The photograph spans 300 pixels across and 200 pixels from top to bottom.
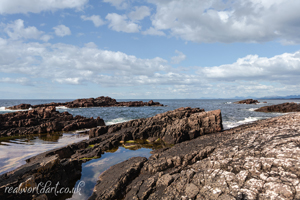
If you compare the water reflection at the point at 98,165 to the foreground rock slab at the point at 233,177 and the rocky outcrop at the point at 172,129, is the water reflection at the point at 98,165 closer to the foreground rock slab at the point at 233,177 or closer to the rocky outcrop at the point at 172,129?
the foreground rock slab at the point at 233,177

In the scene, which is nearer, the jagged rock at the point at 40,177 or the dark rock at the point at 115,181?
the jagged rock at the point at 40,177

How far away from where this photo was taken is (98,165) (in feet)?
37.7

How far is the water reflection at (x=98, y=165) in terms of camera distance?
8452 millimetres

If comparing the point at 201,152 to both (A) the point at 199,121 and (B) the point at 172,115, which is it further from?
(B) the point at 172,115

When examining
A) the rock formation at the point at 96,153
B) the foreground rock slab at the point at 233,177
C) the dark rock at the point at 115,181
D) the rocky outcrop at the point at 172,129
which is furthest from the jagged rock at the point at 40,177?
the rocky outcrop at the point at 172,129

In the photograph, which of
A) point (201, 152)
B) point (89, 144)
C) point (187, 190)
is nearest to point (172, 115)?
point (89, 144)

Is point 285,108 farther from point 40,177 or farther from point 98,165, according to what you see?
point 40,177

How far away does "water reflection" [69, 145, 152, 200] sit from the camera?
845 cm

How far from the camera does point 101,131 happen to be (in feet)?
66.7

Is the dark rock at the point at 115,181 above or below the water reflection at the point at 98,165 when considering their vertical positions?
above

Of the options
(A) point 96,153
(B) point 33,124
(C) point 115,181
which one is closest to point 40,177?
(C) point 115,181

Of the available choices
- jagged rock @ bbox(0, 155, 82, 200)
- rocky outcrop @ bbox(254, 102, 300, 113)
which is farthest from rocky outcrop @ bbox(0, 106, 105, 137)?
rocky outcrop @ bbox(254, 102, 300, 113)

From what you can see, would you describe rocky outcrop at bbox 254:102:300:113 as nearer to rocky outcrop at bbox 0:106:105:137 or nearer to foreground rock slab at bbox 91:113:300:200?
rocky outcrop at bbox 0:106:105:137

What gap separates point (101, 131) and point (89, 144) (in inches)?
165
